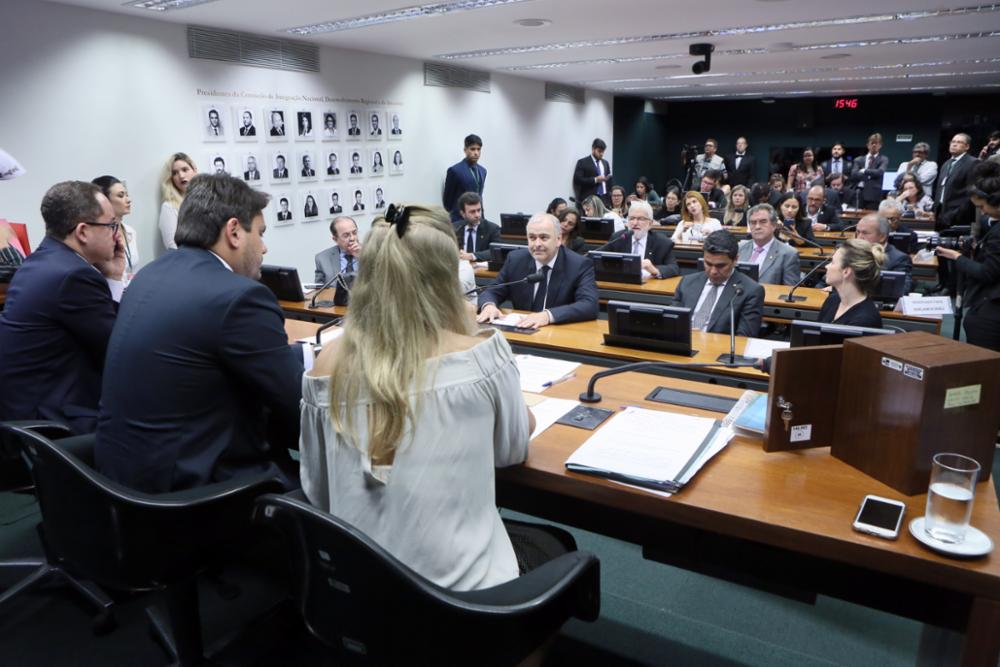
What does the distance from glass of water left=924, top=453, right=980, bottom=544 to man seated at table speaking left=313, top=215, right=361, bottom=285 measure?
4056 millimetres

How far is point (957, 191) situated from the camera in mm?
7742

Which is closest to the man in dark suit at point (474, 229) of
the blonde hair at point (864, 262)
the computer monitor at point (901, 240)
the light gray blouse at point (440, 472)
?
the computer monitor at point (901, 240)

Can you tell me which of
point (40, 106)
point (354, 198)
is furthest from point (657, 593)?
point (354, 198)

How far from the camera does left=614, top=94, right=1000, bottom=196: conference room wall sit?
15516mm

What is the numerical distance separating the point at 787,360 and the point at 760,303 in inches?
85.1

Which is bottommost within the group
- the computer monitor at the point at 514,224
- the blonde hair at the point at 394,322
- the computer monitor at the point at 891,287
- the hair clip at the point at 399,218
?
the computer monitor at the point at 891,287

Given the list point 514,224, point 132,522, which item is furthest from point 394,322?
point 514,224

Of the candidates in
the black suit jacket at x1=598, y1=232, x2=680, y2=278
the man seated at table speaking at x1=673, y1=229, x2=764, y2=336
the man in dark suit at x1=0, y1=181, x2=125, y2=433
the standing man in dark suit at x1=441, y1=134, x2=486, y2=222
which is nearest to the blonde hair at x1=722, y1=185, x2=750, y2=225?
the black suit jacket at x1=598, y1=232, x2=680, y2=278

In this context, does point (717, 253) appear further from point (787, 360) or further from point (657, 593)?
point (787, 360)

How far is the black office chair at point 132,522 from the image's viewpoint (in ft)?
5.28

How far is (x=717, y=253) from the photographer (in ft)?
12.3

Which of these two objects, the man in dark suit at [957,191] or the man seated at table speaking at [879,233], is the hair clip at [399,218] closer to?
the man seated at table speaking at [879,233]

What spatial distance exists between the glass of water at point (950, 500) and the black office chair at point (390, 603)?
2.28 feet

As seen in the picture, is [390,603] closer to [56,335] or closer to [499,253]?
[56,335]
